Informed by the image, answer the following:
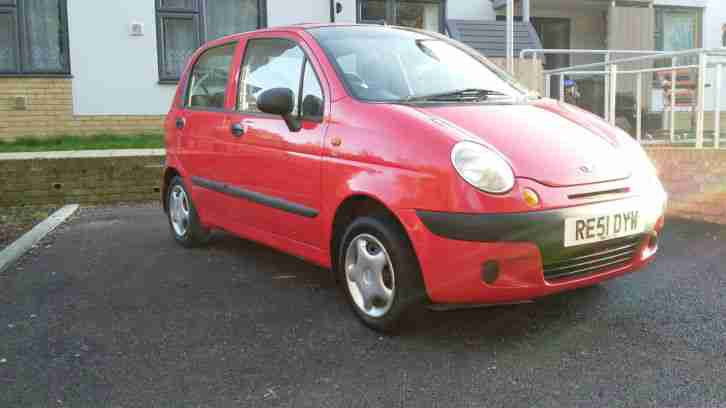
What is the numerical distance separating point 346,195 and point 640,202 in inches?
56.0

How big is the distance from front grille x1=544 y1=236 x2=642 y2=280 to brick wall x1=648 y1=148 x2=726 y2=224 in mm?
3129

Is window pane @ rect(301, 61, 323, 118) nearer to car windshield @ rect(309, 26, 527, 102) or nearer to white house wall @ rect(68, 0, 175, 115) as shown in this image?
car windshield @ rect(309, 26, 527, 102)

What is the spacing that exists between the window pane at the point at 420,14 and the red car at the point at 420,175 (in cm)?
943

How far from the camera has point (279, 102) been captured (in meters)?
3.92

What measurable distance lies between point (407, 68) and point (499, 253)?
4.82 feet

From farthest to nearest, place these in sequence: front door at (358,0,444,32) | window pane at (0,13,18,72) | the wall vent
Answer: front door at (358,0,444,32) → the wall vent → window pane at (0,13,18,72)

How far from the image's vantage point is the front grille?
10.5 ft

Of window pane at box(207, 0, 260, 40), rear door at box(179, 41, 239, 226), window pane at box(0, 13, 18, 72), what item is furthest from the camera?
window pane at box(207, 0, 260, 40)

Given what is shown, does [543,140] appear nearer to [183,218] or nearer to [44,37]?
[183,218]

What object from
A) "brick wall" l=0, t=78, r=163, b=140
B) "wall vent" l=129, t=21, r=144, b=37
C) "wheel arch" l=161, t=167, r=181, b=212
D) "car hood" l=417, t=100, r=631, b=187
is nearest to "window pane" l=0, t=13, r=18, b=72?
"brick wall" l=0, t=78, r=163, b=140

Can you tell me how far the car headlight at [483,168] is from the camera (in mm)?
3100

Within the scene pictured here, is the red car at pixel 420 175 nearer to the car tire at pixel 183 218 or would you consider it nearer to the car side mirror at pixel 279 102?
the car side mirror at pixel 279 102

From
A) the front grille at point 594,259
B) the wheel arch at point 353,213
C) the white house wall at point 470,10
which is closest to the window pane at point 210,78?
the wheel arch at point 353,213

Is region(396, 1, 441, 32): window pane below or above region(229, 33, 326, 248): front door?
above
